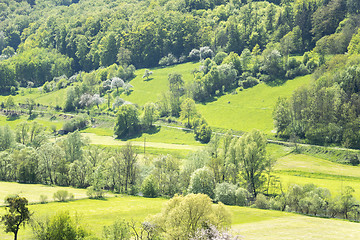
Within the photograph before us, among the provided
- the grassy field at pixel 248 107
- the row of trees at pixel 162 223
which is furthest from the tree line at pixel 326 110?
the row of trees at pixel 162 223

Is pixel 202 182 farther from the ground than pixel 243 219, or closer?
farther from the ground

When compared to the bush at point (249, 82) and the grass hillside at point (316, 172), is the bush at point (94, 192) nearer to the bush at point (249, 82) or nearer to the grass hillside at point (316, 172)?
the grass hillside at point (316, 172)

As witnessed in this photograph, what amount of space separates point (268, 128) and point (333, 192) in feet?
172

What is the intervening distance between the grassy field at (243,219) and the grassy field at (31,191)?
6.61 metres

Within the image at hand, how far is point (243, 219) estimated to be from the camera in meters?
81.6

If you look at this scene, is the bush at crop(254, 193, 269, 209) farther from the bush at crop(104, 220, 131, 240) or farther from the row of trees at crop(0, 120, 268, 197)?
the bush at crop(104, 220, 131, 240)

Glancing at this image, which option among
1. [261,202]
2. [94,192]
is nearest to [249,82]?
[261,202]

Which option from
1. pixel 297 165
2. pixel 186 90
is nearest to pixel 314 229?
pixel 297 165

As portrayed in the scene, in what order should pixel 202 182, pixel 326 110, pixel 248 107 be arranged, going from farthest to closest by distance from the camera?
pixel 248 107 < pixel 326 110 < pixel 202 182

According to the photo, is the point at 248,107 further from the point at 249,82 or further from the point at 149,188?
the point at 149,188

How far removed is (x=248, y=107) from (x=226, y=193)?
72.8 metres

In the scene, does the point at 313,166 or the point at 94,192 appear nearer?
the point at 94,192

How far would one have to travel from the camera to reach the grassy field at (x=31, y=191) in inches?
3747

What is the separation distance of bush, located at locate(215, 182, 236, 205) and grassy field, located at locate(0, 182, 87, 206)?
106ft
